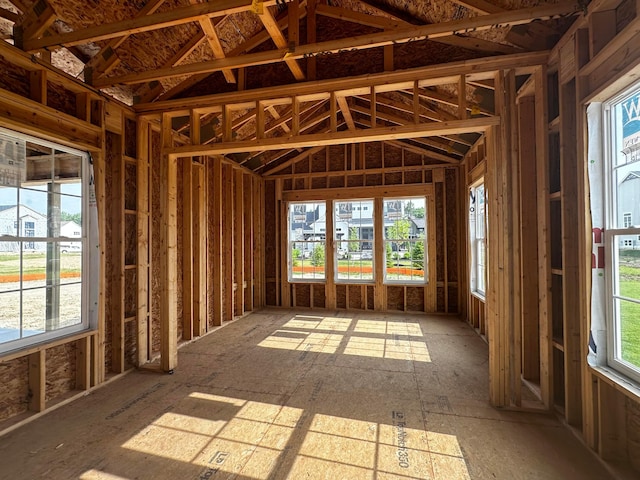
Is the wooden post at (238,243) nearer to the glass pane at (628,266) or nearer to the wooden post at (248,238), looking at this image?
the wooden post at (248,238)

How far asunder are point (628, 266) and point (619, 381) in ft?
2.55

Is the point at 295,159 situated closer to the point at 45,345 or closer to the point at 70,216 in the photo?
the point at 70,216

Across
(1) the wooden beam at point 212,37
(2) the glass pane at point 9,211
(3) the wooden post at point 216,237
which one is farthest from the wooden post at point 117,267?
(3) the wooden post at point 216,237

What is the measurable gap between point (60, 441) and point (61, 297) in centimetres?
142

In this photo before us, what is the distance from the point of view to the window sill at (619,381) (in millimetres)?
1878

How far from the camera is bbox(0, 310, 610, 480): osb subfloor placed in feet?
6.88

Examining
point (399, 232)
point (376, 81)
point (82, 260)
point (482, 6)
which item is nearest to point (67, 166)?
point (82, 260)

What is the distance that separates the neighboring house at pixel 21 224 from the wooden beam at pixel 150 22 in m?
1.48

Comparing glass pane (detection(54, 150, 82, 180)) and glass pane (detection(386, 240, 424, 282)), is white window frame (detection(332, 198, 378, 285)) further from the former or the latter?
glass pane (detection(54, 150, 82, 180))

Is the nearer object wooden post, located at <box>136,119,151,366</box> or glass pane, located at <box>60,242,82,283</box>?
glass pane, located at <box>60,242,82,283</box>

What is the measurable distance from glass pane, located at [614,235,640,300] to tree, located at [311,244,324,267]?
560cm

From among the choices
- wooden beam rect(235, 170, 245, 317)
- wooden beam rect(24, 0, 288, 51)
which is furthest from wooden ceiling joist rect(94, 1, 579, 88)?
wooden beam rect(235, 170, 245, 317)

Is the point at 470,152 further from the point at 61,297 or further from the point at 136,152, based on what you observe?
the point at 61,297

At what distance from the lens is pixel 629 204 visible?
2.04 metres
